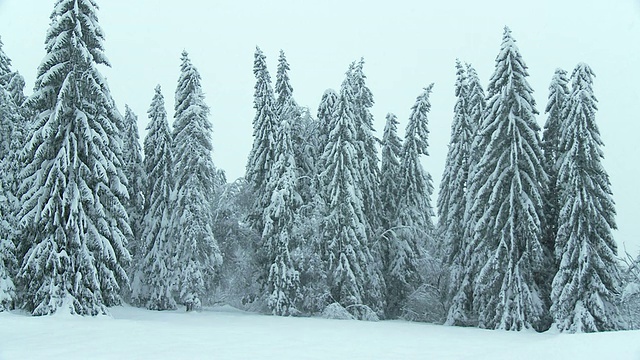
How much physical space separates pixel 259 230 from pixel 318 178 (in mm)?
5801

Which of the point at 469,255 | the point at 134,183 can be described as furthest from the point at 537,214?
the point at 134,183

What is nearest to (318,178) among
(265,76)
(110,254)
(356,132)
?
(356,132)

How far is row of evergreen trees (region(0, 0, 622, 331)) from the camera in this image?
26.8 m

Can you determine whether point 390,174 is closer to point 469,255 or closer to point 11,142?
point 469,255

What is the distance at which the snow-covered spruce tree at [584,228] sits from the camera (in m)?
30.1

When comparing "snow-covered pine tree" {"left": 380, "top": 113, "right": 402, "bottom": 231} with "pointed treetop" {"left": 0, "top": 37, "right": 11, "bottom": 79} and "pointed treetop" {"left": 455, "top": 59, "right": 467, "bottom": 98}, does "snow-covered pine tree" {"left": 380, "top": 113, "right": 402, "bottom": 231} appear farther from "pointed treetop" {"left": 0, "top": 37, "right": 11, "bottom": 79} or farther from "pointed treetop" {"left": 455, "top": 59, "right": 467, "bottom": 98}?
"pointed treetop" {"left": 0, "top": 37, "right": 11, "bottom": 79}

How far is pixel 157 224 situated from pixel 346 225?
13.3 metres

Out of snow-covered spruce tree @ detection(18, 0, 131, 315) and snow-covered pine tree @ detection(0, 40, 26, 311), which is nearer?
snow-covered spruce tree @ detection(18, 0, 131, 315)

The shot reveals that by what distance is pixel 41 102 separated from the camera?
89.1 feet

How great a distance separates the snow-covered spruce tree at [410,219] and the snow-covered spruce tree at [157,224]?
1530 cm

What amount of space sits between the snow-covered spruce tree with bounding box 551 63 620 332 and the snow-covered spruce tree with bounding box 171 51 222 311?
21.0 meters

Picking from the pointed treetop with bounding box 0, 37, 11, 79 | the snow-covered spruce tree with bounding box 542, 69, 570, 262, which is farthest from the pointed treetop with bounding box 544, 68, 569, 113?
the pointed treetop with bounding box 0, 37, 11, 79

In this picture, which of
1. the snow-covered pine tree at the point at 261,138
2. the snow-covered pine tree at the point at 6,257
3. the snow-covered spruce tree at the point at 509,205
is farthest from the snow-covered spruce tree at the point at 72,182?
the snow-covered spruce tree at the point at 509,205

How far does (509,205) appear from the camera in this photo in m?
32.6
